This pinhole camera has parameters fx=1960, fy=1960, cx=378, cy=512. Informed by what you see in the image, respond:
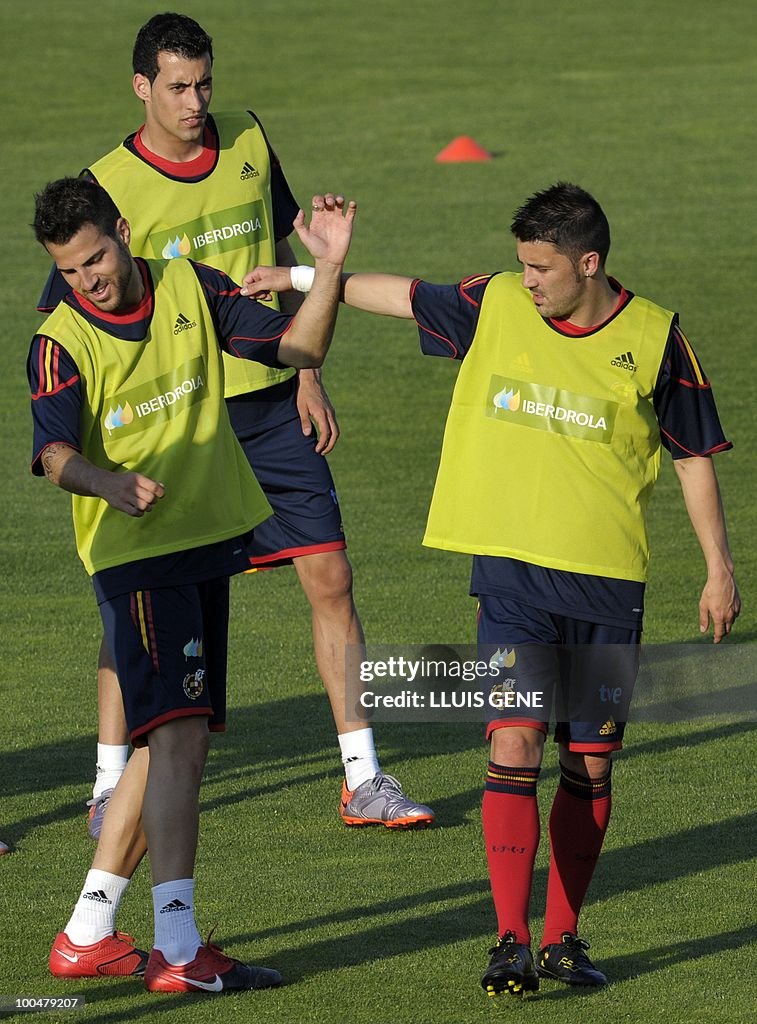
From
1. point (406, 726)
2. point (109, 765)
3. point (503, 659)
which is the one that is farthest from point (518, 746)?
point (406, 726)

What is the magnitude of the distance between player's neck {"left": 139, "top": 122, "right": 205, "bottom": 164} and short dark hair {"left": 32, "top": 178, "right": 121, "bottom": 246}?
5.86ft

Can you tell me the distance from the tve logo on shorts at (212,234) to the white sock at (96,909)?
7.88ft

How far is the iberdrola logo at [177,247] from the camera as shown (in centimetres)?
675

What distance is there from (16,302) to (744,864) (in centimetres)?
1271

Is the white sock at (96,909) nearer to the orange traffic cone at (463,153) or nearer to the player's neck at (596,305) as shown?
the player's neck at (596,305)

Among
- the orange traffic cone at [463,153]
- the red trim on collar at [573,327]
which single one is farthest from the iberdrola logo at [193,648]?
the orange traffic cone at [463,153]

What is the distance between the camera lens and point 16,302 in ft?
57.7

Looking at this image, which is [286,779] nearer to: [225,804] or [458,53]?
[225,804]

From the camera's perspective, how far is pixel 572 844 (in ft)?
17.1

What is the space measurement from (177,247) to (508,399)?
198cm

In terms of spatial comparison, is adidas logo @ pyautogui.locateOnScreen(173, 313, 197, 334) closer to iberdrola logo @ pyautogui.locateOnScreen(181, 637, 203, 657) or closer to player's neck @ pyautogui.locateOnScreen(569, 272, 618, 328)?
iberdrola logo @ pyautogui.locateOnScreen(181, 637, 203, 657)

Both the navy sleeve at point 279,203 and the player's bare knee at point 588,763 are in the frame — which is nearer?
the player's bare knee at point 588,763

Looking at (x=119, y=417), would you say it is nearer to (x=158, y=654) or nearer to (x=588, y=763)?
(x=158, y=654)

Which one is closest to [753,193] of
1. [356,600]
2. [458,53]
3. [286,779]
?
[458,53]
